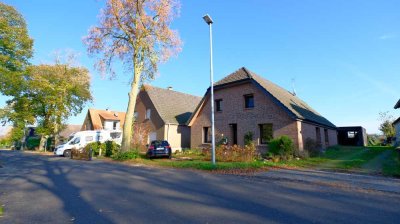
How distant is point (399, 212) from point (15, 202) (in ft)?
30.2

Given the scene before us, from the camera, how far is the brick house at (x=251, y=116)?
59.8ft

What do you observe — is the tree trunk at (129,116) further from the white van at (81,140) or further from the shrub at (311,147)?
the shrub at (311,147)

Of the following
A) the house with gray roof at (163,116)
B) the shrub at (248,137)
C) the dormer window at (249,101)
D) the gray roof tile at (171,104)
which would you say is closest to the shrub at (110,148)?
the house with gray roof at (163,116)

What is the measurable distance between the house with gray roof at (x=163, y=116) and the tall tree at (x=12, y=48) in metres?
12.8

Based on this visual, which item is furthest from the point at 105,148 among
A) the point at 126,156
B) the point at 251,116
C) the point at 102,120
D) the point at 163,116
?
the point at 102,120

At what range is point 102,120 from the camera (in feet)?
151

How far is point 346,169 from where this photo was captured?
40.2ft

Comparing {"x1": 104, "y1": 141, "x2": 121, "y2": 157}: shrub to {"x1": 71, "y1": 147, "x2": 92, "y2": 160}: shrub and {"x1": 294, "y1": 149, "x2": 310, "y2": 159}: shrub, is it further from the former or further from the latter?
{"x1": 294, "y1": 149, "x2": 310, "y2": 159}: shrub

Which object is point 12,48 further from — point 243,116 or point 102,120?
point 102,120

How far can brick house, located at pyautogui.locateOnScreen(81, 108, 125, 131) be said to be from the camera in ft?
148

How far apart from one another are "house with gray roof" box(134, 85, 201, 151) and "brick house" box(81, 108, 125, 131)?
618 inches

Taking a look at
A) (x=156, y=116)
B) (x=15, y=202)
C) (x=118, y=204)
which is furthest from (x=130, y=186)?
(x=156, y=116)

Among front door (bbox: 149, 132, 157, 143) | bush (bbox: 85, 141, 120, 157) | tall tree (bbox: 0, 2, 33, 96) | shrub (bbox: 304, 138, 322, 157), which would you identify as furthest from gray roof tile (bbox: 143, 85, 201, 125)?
shrub (bbox: 304, 138, 322, 157)

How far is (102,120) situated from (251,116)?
34.4m
